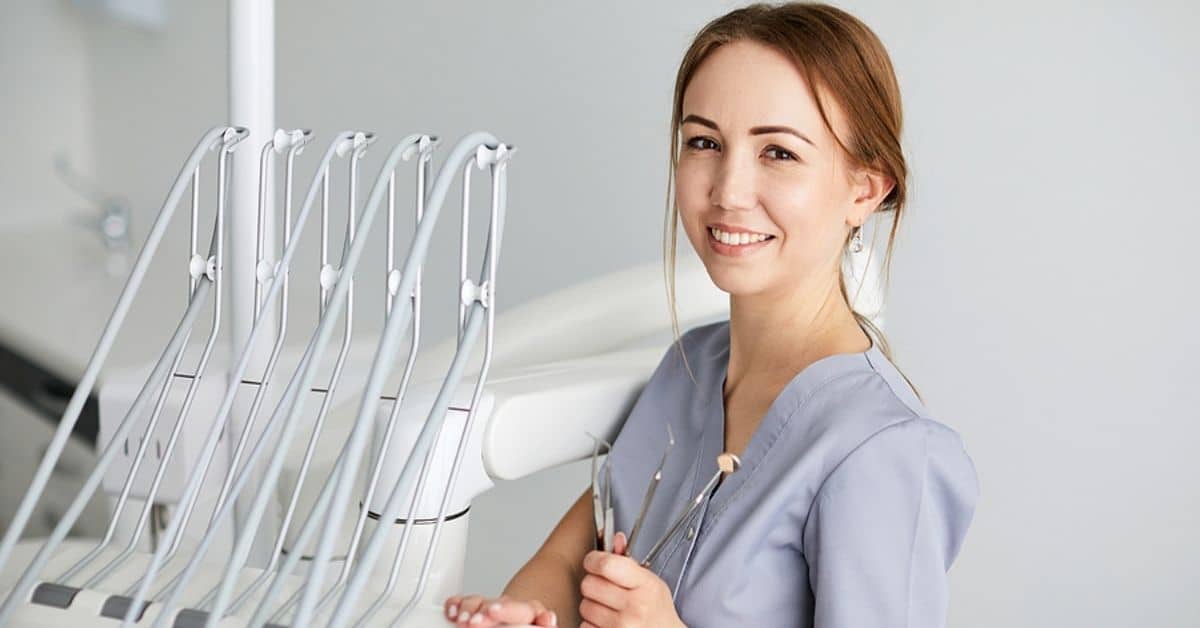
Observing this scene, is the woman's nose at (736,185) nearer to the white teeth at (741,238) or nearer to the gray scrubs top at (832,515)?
the white teeth at (741,238)

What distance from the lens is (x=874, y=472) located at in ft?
3.13

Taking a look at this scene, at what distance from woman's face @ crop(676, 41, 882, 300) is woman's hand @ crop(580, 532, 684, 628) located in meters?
0.27

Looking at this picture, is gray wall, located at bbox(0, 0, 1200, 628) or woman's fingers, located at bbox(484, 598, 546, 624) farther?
gray wall, located at bbox(0, 0, 1200, 628)

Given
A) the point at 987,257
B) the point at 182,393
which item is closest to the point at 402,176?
the point at 987,257

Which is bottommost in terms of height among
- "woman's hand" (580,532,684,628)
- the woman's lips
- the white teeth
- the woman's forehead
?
"woman's hand" (580,532,684,628)

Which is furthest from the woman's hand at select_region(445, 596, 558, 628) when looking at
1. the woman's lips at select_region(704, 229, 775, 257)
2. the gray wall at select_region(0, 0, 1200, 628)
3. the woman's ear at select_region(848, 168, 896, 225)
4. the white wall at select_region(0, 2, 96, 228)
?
the white wall at select_region(0, 2, 96, 228)

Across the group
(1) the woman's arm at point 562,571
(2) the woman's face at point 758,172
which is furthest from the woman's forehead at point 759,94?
(1) the woman's arm at point 562,571

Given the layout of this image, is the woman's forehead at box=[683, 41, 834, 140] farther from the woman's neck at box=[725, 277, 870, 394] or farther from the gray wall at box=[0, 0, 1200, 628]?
the gray wall at box=[0, 0, 1200, 628]

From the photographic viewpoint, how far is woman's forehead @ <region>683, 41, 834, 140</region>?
1032 mm

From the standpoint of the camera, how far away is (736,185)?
1.04 meters

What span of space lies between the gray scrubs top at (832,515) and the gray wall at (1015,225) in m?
0.76

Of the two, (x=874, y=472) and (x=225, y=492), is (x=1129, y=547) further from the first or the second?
(x=225, y=492)

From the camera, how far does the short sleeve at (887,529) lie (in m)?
0.94

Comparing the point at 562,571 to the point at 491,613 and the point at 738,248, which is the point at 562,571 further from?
the point at 491,613
